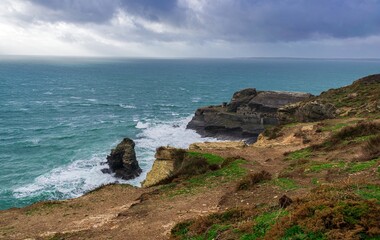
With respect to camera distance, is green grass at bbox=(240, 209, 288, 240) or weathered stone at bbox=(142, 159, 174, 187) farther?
weathered stone at bbox=(142, 159, 174, 187)

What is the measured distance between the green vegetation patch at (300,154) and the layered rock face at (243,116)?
37.2m

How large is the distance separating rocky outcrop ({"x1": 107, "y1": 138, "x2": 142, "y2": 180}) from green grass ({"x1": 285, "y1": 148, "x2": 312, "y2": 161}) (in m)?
24.9

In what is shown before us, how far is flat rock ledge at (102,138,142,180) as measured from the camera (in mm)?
47906

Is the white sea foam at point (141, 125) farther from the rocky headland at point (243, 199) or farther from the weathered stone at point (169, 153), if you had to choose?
the weathered stone at point (169, 153)

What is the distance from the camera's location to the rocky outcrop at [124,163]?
47.9 meters

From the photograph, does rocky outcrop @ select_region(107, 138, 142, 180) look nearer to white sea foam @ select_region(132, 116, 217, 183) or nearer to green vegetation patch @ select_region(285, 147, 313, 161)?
white sea foam @ select_region(132, 116, 217, 183)

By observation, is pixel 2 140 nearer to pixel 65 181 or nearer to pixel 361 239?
pixel 65 181

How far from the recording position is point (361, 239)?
9094 mm

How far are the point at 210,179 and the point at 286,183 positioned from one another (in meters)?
5.97

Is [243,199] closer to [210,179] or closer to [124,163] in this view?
[210,179]

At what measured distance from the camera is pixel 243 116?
73125 mm

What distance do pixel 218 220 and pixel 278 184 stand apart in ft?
20.8

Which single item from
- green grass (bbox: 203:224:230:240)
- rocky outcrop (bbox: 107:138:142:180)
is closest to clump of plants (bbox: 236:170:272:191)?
green grass (bbox: 203:224:230:240)

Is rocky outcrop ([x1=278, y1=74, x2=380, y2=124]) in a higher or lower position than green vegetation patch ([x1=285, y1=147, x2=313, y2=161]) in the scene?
higher
